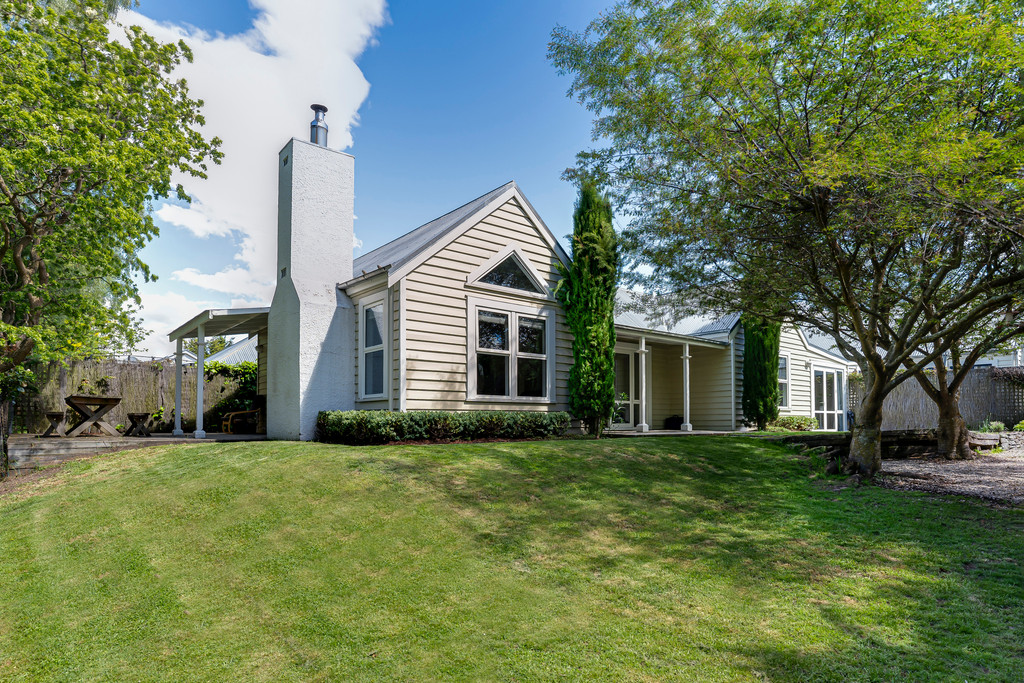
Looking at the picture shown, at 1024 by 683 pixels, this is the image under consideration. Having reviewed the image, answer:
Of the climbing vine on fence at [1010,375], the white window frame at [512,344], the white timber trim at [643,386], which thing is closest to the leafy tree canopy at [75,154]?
the white window frame at [512,344]

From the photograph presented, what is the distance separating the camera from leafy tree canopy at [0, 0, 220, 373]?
858 cm

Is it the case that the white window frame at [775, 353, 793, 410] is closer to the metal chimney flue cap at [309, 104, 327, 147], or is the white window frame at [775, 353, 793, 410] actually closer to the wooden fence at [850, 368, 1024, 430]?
the wooden fence at [850, 368, 1024, 430]

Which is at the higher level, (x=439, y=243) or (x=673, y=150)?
(x=673, y=150)

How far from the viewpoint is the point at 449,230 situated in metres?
10.9

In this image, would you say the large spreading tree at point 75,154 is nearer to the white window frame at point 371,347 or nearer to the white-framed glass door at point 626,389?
the white window frame at point 371,347

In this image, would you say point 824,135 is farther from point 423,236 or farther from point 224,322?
point 224,322

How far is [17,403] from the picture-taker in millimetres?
14539

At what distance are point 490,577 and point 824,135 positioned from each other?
622cm

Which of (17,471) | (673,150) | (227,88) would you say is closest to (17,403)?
(17,471)

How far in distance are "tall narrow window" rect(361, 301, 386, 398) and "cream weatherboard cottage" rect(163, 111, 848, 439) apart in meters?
0.02

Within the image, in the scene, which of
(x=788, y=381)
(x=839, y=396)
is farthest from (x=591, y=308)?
(x=839, y=396)

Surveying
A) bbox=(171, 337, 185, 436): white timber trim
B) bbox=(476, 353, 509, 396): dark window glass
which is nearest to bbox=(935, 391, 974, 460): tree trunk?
bbox=(476, 353, 509, 396): dark window glass

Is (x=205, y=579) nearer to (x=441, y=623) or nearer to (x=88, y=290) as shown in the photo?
(x=441, y=623)

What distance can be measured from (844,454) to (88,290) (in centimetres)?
1874
